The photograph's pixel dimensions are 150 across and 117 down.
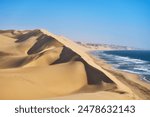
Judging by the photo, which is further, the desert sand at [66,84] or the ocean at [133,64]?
the ocean at [133,64]

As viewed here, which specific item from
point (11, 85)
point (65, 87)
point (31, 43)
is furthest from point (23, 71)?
point (31, 43)

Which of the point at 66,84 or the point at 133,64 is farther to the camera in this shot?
the point at 133,64

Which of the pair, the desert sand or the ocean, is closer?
the desert sand

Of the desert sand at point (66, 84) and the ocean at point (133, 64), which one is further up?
the desert sand at point (66, 84)

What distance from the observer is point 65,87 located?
1753cm

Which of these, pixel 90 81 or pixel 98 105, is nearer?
pixel 98 105

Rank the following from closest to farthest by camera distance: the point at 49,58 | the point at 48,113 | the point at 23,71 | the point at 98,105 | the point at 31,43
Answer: the point at 48,113
the point at 98,105
the point at 23,71
the point at 49,58
the point at 31,43

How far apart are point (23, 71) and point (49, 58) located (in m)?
7.81

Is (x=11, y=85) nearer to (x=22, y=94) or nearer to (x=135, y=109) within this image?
(x=22, y=94)

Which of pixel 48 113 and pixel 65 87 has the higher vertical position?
pixel 48 113

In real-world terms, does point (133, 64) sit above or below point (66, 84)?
below

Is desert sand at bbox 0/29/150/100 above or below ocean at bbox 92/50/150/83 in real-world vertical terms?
above

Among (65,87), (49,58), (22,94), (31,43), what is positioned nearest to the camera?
(22,94)

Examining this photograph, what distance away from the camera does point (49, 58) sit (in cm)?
2792
